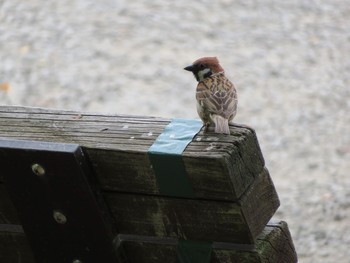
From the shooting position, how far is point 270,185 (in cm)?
184

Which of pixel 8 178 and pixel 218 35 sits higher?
pixel 8 178

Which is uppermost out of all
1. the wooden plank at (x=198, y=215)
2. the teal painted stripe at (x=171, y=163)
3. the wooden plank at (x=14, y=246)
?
the teal painted stripe at (x=171, y=163)

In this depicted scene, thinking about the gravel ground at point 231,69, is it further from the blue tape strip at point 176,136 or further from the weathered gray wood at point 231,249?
the blue tape strip at point 176,136

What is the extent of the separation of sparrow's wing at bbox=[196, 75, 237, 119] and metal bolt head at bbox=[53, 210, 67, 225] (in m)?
0.86

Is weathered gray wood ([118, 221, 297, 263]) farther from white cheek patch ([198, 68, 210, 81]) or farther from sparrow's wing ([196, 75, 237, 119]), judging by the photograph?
white cheek patch ([198, 68, 210, 81])

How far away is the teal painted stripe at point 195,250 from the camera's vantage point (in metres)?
1.81

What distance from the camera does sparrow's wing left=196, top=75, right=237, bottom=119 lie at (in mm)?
2791

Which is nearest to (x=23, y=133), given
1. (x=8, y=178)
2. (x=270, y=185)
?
(x=8, y=178)

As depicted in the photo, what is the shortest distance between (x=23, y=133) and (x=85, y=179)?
22 cm

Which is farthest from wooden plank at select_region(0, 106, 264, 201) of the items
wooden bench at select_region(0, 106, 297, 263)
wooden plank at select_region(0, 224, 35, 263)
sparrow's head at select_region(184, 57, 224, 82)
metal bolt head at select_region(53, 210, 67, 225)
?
sparrow's head at select_region(184, 57, 224, 82)

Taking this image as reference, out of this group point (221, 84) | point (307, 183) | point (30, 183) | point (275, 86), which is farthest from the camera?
point (275, 86)

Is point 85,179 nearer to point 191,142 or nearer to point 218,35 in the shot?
point 191,142

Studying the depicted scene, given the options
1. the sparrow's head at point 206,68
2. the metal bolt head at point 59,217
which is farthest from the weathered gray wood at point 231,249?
the sparrow's head at point 206,68

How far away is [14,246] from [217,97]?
1062 mm
